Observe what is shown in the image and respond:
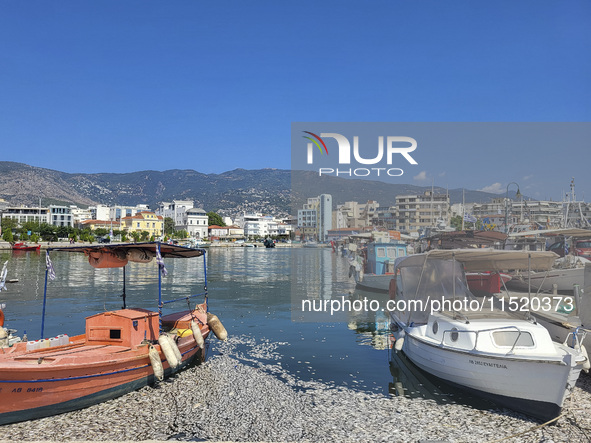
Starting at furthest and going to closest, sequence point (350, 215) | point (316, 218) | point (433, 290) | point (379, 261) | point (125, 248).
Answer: point (316, 218)
point (350, 215)
point (379, 261)
point (433, 290)
point (125, 248)

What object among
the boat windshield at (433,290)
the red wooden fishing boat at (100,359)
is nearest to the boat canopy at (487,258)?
the boat windshield at (433,290)

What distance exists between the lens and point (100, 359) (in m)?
10.4

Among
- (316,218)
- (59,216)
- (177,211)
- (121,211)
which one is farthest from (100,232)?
(316,218)

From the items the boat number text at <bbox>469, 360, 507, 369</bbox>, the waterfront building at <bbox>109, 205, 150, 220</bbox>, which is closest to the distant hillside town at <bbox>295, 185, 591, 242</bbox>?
the boat number text at <bbox>469, 360, 507, 369</bbox>

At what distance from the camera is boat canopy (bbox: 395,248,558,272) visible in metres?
14.2

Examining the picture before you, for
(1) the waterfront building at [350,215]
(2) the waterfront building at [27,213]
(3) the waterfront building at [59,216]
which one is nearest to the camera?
(1) the waterfront building at [350,215]

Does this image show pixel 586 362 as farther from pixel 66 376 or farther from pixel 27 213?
pixel 27 213

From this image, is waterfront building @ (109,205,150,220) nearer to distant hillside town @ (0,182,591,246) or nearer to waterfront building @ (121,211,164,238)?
distant hillside town @ (0,182,591,246)

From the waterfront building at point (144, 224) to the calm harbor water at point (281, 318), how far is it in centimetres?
10203

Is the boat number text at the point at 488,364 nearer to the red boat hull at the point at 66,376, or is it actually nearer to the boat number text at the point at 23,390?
the red boat hull at the point at 66,376

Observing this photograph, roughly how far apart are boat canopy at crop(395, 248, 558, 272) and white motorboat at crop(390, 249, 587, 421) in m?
0.04

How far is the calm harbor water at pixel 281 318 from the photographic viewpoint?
13.2 metres

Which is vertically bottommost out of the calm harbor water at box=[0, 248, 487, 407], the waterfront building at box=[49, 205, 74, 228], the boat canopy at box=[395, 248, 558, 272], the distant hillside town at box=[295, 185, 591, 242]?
the calm harbor water at box=[0, 248, 487, 407]

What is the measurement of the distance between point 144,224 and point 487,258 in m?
138
